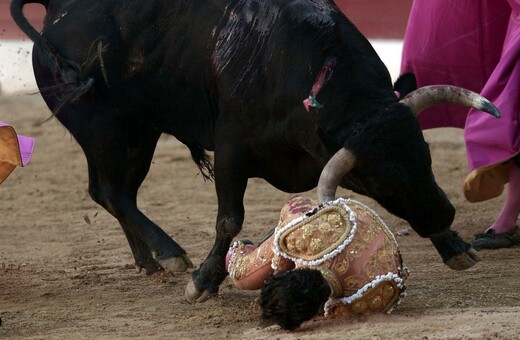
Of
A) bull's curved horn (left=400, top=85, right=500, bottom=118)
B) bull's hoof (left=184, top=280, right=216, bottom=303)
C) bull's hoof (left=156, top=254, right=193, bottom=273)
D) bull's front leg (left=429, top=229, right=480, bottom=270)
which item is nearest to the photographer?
bull's curved horn (left=400, top=85, right=500, bottom=118)

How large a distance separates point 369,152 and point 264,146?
1.98ft

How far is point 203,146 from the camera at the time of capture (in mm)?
4617

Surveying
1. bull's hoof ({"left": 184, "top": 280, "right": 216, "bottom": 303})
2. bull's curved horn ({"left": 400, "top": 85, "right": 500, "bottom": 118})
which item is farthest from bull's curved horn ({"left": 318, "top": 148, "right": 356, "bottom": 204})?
bull's hoof ({"left": 184, "top": 280, "right": 216, "bottom": 303})

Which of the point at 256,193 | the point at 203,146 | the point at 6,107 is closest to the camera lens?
the point at 203,146

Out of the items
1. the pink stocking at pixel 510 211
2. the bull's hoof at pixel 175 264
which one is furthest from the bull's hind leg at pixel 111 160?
the pink stocking at pixel 510 211

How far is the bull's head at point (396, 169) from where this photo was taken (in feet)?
12.0

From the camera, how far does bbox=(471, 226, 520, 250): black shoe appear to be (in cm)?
509

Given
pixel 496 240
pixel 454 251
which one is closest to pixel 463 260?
pixel 454 251

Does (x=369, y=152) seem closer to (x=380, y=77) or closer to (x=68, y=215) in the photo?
(x=380, y=77)

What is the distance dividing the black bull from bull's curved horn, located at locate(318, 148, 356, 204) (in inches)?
0.6

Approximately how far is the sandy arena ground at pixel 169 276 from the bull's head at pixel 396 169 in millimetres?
325

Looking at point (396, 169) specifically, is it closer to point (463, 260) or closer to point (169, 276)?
point (463, 260)

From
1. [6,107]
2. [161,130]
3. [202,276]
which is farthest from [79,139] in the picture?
[6,107]

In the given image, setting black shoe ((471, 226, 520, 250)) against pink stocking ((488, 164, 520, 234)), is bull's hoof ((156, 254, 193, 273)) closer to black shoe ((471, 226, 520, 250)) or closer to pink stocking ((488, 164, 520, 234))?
black shoe ((471, 226, 520, 250))
